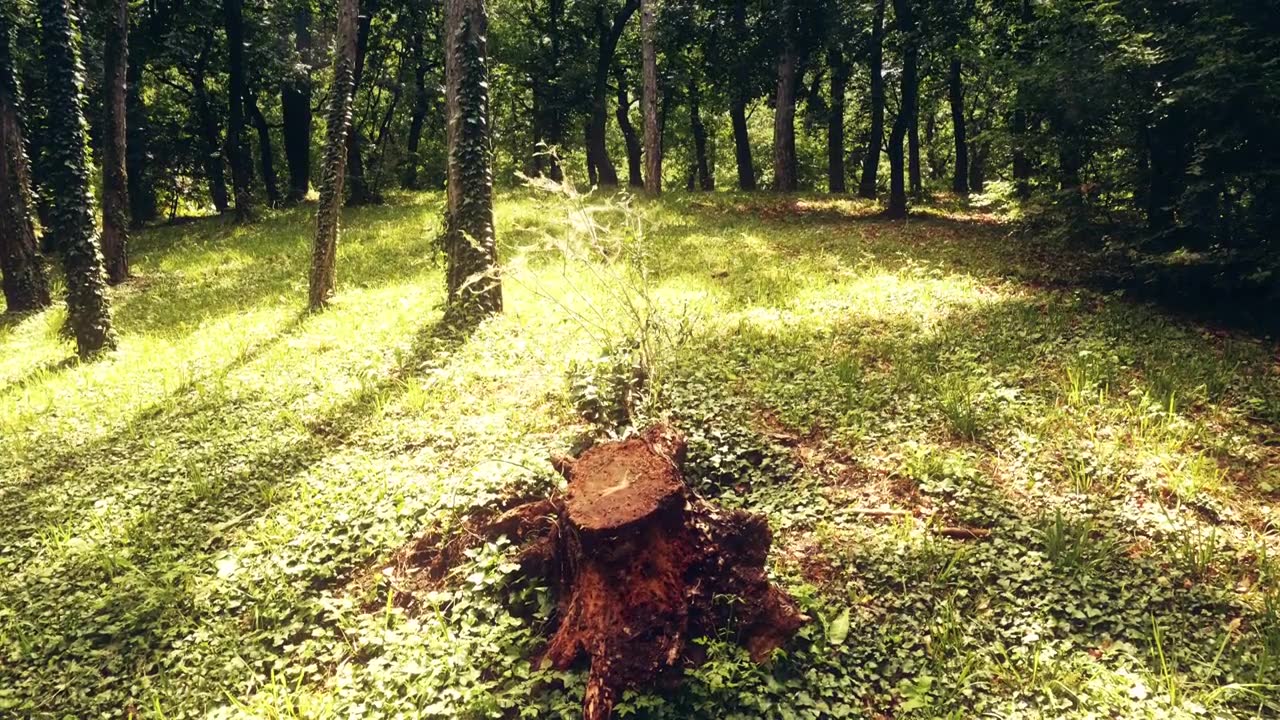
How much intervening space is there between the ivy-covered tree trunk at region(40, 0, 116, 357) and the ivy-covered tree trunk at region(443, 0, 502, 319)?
5.84m

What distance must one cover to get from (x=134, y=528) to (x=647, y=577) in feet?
15.2

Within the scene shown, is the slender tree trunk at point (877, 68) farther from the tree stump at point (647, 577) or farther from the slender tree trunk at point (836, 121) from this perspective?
the tree stump at point (647, 577)

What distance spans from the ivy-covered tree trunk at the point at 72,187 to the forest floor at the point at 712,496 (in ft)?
3.07

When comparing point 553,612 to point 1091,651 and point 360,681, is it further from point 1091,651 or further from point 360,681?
point 1091,651

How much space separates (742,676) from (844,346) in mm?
4989

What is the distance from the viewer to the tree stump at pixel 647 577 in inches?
139

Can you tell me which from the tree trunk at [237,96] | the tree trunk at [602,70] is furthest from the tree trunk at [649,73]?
the tree trunk at [237,96]

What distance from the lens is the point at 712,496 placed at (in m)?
5.21

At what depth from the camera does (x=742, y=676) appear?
3566 millimetres

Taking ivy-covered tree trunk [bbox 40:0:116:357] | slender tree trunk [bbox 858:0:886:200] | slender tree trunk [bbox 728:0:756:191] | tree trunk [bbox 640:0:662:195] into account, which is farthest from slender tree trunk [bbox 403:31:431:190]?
slender tree trunk [bbox 858:0:886:200]

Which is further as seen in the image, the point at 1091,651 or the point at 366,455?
the point at 366,455

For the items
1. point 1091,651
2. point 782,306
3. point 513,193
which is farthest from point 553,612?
point 513,193

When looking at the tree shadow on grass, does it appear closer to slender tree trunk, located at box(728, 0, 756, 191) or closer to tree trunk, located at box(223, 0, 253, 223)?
tree trunk, located at box(223, 0, 253, 223)

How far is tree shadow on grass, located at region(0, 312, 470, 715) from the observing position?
13.8 ft
